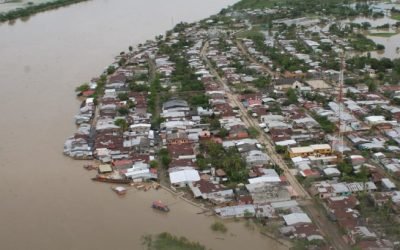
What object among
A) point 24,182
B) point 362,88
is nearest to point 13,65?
point 24,182

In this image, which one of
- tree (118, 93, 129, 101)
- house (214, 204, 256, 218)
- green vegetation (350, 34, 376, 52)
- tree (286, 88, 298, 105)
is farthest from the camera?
green vegetation (350, 34, 376, 52)

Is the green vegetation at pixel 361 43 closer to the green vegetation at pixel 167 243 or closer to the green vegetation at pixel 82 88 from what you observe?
the green vegetation at pixel 82 88

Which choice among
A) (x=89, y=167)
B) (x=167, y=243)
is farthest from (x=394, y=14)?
(x=167, y=243)

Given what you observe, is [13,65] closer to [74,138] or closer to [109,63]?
[109,63]

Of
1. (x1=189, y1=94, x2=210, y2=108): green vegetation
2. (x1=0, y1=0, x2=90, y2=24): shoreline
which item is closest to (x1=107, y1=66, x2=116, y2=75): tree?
(x1=189, y1=94, x2=210, y2=108): green vegetation

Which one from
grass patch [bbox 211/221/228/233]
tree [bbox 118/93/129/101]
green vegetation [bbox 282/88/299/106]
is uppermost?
tree [bbox 118/93/129/101]

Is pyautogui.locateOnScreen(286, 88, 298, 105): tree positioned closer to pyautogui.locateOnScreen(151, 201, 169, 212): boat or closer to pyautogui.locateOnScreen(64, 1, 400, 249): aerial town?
pyautogui.locateOnScreen(64, 1, 400, 249): aerial town

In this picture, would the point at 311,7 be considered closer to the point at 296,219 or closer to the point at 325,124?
the point at 325,124
